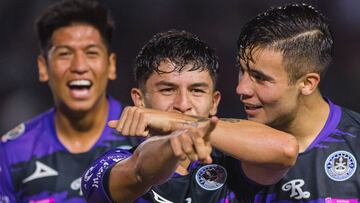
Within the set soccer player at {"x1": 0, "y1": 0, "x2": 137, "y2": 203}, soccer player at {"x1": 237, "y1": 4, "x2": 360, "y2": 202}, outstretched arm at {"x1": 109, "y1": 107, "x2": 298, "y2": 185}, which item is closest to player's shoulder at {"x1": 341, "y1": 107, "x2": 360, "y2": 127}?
soccer player at {"x1": 237, "y1": 4, "x2": 360, "y2": 202}

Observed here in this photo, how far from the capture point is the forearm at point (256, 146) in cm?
343

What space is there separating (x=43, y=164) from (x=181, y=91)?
2206 millimetres

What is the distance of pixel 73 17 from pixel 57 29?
0.16 meters

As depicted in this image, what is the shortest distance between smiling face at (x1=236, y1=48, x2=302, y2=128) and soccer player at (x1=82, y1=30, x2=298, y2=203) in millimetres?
192

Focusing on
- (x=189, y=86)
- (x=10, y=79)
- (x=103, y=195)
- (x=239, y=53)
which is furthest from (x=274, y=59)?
(x=10, y=79)

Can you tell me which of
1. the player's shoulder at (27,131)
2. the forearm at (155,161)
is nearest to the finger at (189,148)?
the forearm at (155,161)

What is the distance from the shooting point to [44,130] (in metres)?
6.10

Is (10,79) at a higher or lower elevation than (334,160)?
lower

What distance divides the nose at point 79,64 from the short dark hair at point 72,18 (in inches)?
11.5

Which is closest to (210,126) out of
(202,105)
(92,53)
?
(202,105)

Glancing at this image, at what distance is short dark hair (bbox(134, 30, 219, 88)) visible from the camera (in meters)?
4.22

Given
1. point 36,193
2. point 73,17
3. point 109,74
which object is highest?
point 73,17

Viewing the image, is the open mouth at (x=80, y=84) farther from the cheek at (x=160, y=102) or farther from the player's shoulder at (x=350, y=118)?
the player's shoulder at (x=350, y=118)

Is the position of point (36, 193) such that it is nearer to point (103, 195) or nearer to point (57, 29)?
point (57, 29)
